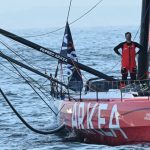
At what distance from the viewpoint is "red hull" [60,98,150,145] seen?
15.4 meters

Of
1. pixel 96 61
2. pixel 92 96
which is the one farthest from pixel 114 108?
pixel 96 61

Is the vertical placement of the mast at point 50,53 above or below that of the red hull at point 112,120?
above

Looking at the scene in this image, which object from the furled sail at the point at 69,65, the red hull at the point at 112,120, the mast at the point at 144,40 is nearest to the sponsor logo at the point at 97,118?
the red hull at the point at 112,120

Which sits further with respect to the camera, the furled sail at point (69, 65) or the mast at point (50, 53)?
the furled sail at point (69, 65)

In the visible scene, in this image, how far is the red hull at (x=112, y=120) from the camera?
15383 millimetres

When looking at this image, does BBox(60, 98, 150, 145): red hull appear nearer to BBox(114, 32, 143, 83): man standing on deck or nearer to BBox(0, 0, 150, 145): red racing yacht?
BBox(0, 0, 150, 145): red racing yacht

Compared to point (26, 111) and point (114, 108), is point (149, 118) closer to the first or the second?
point (114, 108)

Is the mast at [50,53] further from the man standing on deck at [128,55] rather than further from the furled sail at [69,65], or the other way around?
the furled sail at [69,65]

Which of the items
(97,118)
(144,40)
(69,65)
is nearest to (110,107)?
(97,118)

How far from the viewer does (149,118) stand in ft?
50.0

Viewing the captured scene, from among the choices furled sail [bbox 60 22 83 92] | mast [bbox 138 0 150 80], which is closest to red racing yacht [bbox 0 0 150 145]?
mast [bbox 138 0 150 80]

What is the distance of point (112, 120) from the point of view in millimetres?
15773

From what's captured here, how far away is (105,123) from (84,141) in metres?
1.57

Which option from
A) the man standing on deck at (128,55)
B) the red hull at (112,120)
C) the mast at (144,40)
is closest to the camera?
the red hull at (112,120)
